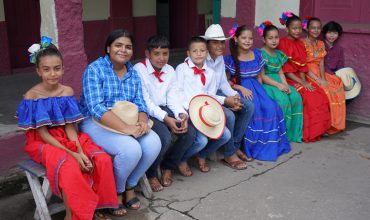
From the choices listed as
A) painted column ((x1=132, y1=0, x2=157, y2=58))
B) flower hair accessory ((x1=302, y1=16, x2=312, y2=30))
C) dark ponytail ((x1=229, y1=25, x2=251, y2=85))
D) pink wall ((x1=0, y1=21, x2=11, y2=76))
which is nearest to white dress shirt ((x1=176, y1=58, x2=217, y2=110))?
dark ponytail ((x1=229, y1=25, x2=251, y2=85))

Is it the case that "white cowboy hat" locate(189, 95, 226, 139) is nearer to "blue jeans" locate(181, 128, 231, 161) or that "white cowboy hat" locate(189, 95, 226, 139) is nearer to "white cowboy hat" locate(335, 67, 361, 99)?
"blue jeans" locate(181, 128, 231, 161)

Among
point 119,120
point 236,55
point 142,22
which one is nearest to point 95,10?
point 142,22

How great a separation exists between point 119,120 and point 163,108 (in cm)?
68

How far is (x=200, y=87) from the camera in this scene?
407 centimetres

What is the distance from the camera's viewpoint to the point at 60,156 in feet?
9.29

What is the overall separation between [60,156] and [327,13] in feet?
14.3

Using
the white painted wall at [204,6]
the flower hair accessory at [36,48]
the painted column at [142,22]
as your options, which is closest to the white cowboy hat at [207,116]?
the flower hair accessory at [36,48]

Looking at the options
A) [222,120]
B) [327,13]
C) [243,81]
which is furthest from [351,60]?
[222,120]

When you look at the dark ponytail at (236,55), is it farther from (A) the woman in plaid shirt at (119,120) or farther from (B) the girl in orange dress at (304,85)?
(A) the woman in plaid shirt at (119,120)

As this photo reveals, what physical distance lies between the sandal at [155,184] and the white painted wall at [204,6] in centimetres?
683

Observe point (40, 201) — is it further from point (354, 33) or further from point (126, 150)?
point (354, 33)

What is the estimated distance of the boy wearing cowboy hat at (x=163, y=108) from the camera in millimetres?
3625

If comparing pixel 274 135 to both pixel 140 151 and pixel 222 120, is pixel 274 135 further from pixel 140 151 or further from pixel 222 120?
pixel 140 151

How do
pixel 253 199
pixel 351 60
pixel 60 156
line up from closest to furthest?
pixel 60 156, pixel 253 199, pixel 351 60
